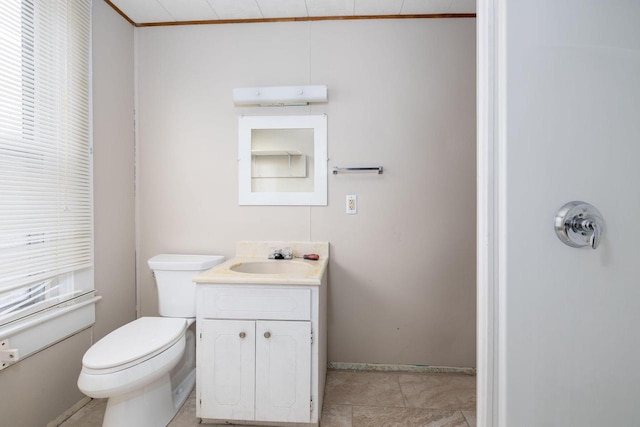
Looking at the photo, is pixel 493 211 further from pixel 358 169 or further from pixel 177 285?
pixel 177 285

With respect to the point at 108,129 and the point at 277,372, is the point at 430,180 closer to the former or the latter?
the point at 277,372

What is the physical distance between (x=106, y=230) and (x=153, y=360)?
0.94 meters

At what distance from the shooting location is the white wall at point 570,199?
583 mm

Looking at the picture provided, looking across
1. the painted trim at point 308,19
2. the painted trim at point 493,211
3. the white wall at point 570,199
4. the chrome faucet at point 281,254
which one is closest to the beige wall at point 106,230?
the painted trim at point 308,19

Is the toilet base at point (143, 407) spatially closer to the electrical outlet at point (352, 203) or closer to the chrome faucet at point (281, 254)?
the chrome faucet at point (281, 254)

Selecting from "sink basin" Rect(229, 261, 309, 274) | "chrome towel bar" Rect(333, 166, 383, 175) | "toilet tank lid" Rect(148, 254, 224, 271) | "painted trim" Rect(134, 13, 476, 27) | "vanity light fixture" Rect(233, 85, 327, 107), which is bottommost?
"sink basin" Rect(229, 261, 309, 274)

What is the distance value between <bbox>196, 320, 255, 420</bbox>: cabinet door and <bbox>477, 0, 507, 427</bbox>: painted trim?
1.09 meters

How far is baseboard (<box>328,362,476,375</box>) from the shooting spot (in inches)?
77.9

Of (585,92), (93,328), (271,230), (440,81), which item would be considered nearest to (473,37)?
(440,81)

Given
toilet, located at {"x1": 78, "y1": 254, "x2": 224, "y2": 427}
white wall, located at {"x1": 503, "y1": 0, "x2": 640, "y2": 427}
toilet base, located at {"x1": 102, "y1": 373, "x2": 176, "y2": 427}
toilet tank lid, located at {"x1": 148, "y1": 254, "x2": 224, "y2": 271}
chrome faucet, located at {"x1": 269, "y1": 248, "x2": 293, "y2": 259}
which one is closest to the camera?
white wall, located at {"x1": 503, "y1": 0, "x2": 640, "y2": 427}

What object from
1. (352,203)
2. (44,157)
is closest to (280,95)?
(352,203)

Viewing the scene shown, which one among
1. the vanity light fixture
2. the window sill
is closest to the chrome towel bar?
the vanity light fixture

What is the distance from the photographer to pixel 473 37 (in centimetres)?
194

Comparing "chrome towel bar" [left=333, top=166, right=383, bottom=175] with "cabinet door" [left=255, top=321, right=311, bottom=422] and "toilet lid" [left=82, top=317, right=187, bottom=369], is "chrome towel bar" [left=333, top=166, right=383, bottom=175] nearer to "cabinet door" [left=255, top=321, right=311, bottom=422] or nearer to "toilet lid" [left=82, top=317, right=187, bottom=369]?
"cabinet door" [left=255, top=321, right=311, bottom=422]
